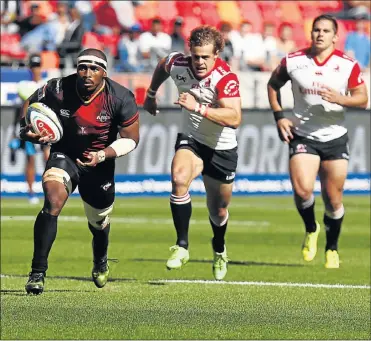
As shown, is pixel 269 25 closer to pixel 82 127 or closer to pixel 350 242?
pixel 350 242

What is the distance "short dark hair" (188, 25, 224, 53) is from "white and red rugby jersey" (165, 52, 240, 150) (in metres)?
0.35

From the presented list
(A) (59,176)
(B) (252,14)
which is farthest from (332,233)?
(B) (252,14)

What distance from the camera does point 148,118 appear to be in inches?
947

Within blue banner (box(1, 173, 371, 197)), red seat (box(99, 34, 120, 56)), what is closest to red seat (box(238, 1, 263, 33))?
red seat (box(99, 34, 120, 56))

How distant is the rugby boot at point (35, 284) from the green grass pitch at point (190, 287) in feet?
0.59

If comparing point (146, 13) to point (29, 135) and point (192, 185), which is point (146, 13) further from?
point (29, 135)

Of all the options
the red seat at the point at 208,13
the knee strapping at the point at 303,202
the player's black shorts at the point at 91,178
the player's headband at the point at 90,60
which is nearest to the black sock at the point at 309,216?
→ the knee strapping at the point at 303,202

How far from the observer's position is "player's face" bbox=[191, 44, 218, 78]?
1148 cm

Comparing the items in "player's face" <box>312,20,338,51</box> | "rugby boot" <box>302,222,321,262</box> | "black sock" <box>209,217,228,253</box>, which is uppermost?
"player's face" <box>312,20,338,51</box>

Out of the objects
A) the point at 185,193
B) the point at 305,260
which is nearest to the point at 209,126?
the point at 185,193

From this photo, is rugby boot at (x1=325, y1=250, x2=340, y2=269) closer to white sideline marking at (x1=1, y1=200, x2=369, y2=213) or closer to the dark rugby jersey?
the dark rugby jersey

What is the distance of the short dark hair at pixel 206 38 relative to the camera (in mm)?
11406

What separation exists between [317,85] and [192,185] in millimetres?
10883

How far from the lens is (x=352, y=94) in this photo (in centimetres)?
1325
